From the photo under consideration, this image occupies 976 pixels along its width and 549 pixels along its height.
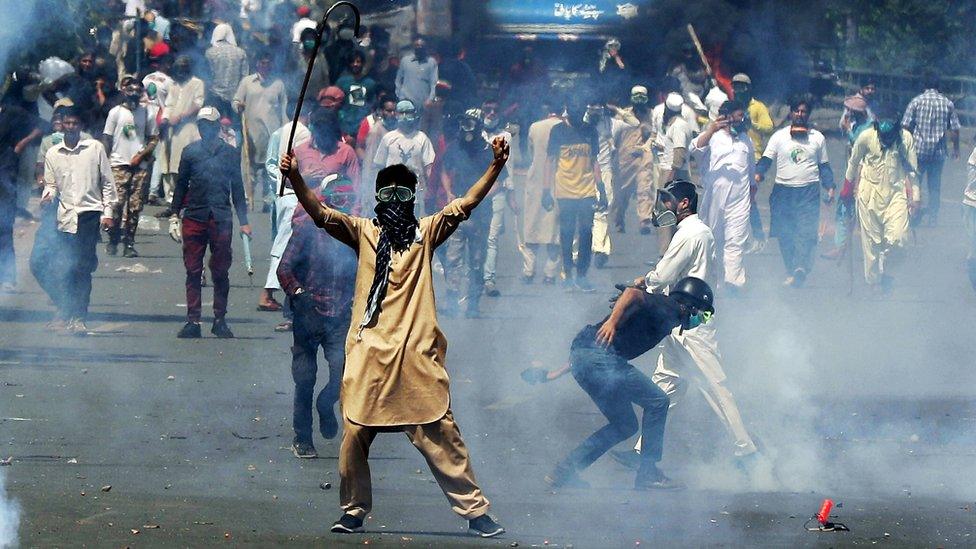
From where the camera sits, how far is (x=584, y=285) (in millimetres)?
14914

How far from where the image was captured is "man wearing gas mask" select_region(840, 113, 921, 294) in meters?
15.1

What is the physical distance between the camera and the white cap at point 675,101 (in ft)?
54.3

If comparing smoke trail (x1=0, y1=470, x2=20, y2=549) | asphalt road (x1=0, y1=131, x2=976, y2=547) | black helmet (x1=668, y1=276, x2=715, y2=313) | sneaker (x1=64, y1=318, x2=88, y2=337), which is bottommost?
sneaker (x1=64, y1=318, x2=88, y2=337)

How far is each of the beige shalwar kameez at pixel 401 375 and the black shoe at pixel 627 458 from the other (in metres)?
1.63

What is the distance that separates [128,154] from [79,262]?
3711mm

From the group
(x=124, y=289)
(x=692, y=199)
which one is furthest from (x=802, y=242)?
(x=692, y=199)

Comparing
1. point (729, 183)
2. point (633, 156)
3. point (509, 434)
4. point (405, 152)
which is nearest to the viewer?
point (509, 434)

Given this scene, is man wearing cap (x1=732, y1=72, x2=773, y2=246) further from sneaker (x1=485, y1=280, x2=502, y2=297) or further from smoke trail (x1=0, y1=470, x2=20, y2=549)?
smoke trail (x1=0, y1=470, x2=20, y2=549)

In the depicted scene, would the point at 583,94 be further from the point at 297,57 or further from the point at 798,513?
the point at 798,513

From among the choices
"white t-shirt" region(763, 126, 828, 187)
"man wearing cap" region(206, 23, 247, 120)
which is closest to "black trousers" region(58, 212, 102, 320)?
"man wearing cap" region(206, 23, 247, 120)

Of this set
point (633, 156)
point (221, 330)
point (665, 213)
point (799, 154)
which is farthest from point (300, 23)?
point (665, 213)

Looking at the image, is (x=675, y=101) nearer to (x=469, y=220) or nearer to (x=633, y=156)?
(x=633, y=156)

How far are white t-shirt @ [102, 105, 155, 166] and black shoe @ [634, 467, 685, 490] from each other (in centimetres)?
859

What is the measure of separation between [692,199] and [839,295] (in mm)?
6491
